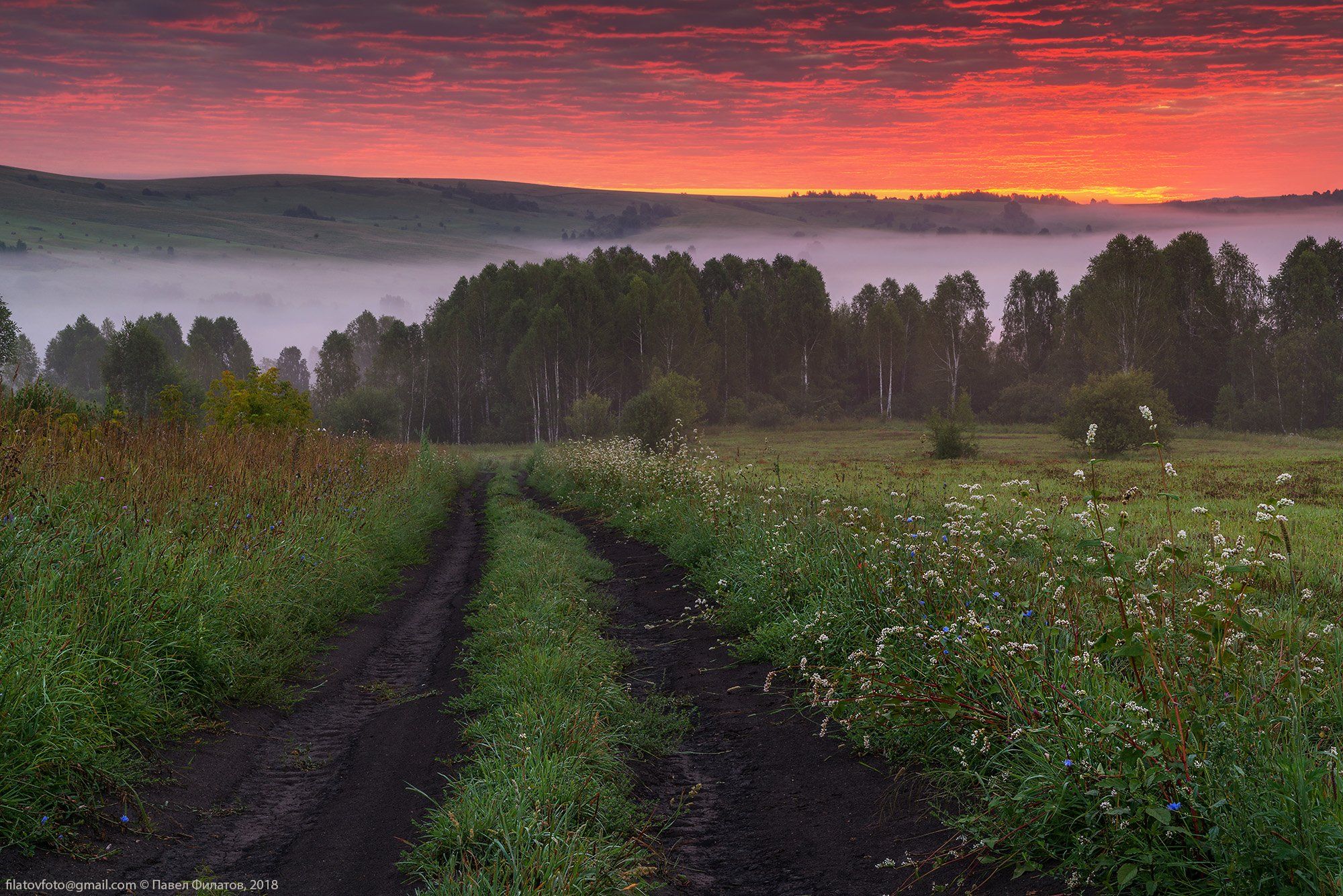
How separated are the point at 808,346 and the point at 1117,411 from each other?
139ft

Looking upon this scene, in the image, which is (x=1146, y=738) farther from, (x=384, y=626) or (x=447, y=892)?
(x=384, y=626)

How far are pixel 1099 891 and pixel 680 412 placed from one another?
42287 mm

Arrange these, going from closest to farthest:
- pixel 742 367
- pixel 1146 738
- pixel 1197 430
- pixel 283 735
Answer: pixel 1146 738 < pixel 283 735 < pixel 1197 430 < pixel 742 367

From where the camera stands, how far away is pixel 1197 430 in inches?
2260

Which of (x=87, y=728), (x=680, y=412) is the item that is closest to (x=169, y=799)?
(x=87, y=728)

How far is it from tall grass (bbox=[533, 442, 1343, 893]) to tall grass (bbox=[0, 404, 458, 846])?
433 cm

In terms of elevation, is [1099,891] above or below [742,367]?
below

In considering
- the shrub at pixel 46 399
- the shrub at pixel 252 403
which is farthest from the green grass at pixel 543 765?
the shrub at pixel 252 403

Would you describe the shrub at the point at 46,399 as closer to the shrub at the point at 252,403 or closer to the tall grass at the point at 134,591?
the shrub at the point at 252,403

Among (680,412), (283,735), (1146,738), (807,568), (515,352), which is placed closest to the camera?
(1146,738)

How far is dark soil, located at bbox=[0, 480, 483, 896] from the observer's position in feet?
13.6

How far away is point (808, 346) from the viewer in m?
80.8

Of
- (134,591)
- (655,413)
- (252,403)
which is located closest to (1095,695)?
(134,591)

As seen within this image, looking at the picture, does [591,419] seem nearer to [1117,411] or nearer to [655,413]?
[655,413]
